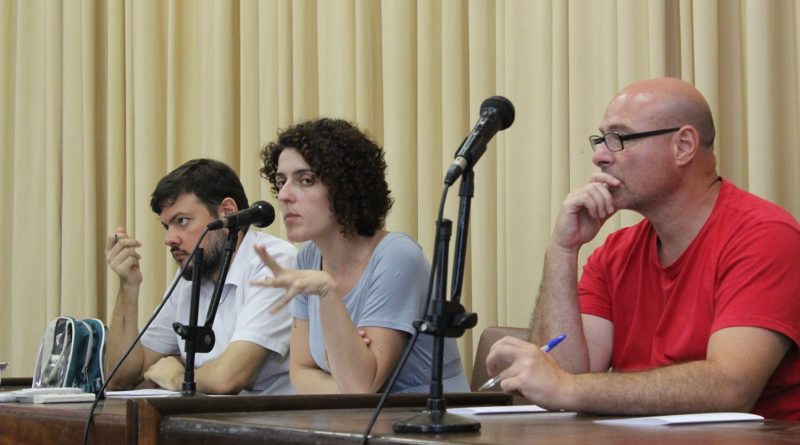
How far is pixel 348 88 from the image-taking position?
410 centimetres

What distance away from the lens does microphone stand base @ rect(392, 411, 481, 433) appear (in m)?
1.51

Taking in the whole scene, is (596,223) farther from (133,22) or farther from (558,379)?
(133,22)

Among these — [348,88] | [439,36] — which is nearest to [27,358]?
[348,88]

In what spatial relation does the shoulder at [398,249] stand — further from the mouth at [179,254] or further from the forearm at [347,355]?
the mouth at [179,254]

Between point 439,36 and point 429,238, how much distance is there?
709mm

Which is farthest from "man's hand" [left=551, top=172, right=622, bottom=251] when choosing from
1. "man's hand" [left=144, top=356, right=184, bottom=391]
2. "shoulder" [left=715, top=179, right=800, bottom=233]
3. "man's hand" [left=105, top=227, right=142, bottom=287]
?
"man's hand" [left=105, top=227, right=142, bottom=287]

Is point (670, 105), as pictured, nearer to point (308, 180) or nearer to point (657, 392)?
point (657, 392)

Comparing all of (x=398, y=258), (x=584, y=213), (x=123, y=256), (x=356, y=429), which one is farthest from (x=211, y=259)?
(x=356, y=429)

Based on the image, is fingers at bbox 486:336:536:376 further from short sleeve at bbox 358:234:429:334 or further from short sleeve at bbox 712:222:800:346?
short sleeve at bbox 358:234:429:334

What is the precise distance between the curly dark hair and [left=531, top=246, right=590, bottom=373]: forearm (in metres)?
0.63

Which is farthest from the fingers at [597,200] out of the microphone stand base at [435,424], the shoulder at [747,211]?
the microphone stand base at [435,424]

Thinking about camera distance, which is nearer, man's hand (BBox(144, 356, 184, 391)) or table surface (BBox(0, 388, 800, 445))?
table surface (BBox(0, 388, 800, 445))

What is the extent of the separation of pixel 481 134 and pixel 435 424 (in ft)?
1.47

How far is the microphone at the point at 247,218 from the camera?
102 inches
